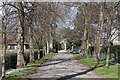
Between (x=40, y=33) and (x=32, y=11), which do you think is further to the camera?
(x=40, y=33)

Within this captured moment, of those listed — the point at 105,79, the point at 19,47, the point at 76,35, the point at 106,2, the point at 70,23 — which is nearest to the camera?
the point at 105,79

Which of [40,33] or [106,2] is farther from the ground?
[106,2]

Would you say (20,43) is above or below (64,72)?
above

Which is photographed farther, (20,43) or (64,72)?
(20,43)

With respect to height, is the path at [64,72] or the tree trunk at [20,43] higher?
the tree trunk at [20,43]

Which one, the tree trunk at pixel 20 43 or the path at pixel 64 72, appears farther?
the tree trunk at pixel 20 43

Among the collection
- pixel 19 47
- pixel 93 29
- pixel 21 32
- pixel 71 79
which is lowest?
pixel 71 79

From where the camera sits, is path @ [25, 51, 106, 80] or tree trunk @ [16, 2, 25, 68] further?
tree trunk @ [16, 2, 25, 68]

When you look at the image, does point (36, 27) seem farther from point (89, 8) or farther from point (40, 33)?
point (89, 8)

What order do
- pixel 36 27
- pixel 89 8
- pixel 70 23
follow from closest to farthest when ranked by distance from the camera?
pixel 36 27 → pixel 89 8 → pixel 70 23

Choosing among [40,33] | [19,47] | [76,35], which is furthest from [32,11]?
[76,35]

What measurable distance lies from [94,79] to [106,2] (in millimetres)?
9548

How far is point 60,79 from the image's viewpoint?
9.75 m

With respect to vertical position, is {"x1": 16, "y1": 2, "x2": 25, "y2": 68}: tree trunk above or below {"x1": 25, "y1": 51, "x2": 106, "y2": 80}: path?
above
